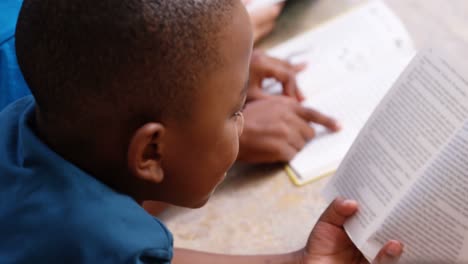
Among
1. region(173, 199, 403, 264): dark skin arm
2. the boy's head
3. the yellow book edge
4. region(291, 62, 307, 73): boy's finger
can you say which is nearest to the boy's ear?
the boy's head

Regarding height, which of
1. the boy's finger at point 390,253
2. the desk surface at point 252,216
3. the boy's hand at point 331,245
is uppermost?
the boy's finger at point 390,253

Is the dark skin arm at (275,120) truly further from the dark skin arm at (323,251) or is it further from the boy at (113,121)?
the boy at (113,121)

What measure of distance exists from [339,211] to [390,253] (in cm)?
7

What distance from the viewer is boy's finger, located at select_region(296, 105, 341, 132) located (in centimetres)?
85

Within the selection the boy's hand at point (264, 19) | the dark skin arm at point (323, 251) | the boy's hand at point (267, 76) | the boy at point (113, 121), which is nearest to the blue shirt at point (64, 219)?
the boy at point (113, 121)

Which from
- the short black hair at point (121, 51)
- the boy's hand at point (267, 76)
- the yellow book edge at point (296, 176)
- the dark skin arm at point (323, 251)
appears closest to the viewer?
the short black hair at point (121, 51)

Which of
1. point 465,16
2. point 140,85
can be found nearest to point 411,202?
point 140,85

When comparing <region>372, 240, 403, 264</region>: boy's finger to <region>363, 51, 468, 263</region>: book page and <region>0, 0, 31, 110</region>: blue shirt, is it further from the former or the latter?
<region>0, 0, 31, 110</region>: blue shirt

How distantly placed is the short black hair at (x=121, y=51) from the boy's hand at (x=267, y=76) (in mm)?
444

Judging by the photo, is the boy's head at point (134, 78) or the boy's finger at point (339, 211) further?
the boy's finger at point (339, 211)

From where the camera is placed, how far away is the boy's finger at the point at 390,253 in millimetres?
634

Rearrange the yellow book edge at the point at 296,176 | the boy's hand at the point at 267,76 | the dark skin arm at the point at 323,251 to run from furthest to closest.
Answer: the boy's hand at the point at 267,76 → the yellow book edge at the point at 296,176 → the dark skin arm at the point at 323,251

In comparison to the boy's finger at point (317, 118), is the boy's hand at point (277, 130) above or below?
below

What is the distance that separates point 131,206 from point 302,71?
50 cm
